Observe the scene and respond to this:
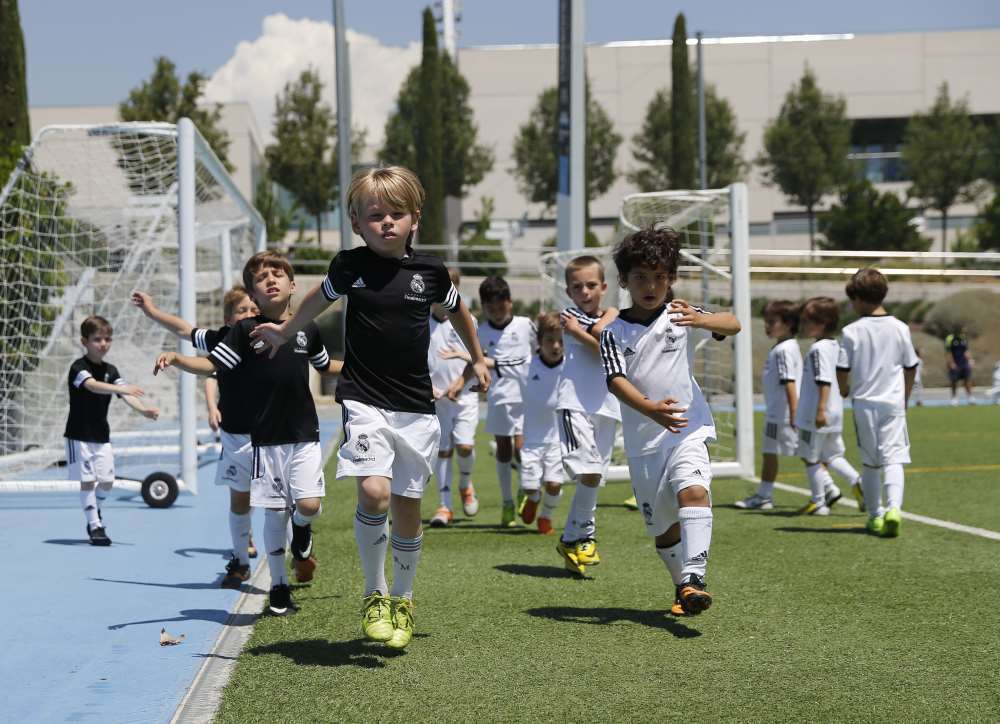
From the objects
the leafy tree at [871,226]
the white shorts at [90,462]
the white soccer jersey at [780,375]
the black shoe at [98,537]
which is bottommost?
the black shoe at [98,537]

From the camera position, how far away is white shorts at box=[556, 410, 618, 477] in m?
7.07

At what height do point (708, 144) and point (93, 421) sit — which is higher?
point (708, 144)

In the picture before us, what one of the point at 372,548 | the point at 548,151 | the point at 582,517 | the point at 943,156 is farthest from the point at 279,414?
the point at 943,156

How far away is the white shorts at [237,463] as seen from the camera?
6.77m

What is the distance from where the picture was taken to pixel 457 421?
32.3ft

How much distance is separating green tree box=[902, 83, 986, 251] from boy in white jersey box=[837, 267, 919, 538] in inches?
1675

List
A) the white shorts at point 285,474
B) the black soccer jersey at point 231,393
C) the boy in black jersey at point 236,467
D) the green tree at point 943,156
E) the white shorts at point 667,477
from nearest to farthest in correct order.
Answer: the white shorts at point 667,477
the white shorts at point 285,474
the black soccer jersey at point 231,393
the boy in black jersey at point 236,467
the green tree at point 943,156

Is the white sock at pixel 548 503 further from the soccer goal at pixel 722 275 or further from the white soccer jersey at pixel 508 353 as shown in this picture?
the soccer goal at pixel 722 275

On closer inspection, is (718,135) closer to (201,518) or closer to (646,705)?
(201,518)

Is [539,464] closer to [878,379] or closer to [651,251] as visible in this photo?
[878,379]

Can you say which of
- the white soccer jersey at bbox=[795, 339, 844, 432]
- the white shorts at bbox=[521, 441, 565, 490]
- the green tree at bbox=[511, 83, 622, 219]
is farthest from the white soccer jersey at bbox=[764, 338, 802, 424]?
the green tree at bbox=[511, 83, 622, 219]

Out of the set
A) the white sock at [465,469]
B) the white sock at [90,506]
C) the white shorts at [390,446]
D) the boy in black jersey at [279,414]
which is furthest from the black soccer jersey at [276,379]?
the white sock at [465,469]

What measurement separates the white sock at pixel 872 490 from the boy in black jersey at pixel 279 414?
4.31 metres

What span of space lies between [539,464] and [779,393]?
2638mm
